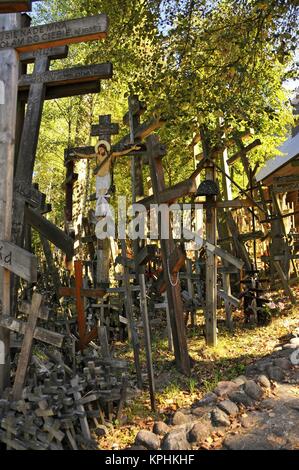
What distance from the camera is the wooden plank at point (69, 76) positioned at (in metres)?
6.38

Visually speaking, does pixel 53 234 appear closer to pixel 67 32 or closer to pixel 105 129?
pixel 105 129

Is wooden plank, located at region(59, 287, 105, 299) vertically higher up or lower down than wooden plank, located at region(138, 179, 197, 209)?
lower down

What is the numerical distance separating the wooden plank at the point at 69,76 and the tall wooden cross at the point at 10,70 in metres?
1.69

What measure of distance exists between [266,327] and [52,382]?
6.14 meters

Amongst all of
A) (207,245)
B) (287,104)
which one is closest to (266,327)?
(207,245)

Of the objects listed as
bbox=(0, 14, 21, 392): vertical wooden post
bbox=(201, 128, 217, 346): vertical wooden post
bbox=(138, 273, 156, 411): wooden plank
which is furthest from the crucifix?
bbox=(0, 14, 21, 392): vertical wooden post

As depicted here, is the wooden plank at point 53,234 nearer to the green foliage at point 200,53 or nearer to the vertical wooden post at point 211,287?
the green foliage at point 200,53

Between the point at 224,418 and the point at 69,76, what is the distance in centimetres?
482

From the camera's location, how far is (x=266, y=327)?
9.80 m

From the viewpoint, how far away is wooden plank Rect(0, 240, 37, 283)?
442 cm

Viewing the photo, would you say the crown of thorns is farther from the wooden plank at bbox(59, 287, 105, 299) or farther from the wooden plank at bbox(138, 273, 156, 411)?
the wooden plank at bbox(138, 273, 156, 411)

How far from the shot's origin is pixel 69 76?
654 centimetres

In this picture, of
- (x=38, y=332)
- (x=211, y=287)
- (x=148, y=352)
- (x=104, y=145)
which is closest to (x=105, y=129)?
(x=104, y=145)
